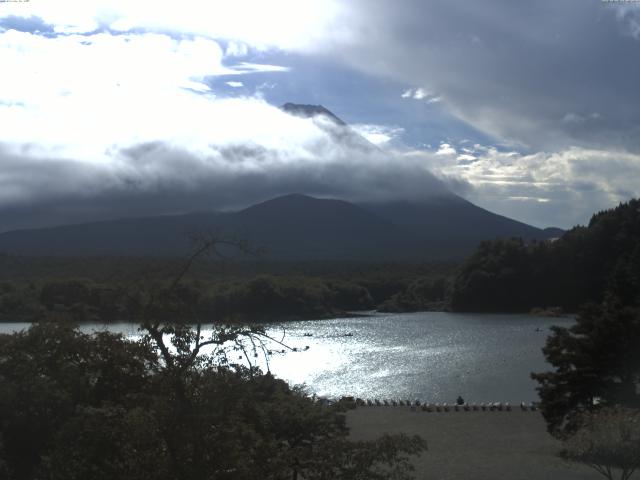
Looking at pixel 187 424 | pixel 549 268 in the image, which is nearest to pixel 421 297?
pixel 549 268

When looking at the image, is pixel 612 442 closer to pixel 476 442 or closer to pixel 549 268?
pixel 476 442

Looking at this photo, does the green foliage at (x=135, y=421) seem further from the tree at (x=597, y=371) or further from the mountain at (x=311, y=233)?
the mountain at (x=311, y=233)

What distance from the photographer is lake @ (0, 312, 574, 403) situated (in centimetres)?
2830

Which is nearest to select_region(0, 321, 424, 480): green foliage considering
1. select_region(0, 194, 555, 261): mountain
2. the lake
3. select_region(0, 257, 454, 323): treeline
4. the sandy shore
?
select_region(0, 257, 454, 323): treeline

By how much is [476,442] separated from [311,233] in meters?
136

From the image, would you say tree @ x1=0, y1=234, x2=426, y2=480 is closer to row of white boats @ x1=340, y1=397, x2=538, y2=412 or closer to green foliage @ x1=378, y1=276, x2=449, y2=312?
row of white boats @ x1=340, y1=397, x2=538, y2=412

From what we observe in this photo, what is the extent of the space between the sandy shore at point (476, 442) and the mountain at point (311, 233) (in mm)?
82428

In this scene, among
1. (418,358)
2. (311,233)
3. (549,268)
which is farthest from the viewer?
(311,233)

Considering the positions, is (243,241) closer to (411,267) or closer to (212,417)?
(212,417)

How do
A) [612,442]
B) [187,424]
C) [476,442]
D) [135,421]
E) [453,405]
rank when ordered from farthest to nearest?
[453,405], [476,442], [612,442], [187,424], [135,421]

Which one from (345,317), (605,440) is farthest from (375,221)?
(605,440)

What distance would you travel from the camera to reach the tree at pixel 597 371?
15.0 meters

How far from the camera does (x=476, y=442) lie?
18484 millimetres

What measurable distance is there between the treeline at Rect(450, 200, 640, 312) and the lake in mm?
9214
